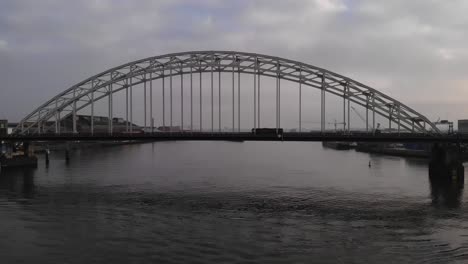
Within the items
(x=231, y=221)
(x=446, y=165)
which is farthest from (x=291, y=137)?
(x=231, y=221)

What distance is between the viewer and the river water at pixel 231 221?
23.7m

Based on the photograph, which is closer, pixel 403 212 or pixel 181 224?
pixel 181 224

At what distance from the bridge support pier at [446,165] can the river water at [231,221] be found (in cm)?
392

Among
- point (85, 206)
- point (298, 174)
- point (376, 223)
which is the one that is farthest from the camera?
point (298, 174)

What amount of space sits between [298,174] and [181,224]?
35.0m

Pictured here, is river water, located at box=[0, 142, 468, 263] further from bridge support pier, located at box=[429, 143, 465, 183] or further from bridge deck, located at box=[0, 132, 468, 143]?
bridge deck, located at box=[0, 132, 468, 143]

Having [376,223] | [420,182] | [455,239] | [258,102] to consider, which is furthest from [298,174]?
[455,239]

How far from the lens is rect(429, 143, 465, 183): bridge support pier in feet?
191

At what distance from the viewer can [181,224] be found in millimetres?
31156

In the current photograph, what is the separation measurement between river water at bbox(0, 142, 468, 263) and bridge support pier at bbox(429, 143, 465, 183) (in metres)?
3.92

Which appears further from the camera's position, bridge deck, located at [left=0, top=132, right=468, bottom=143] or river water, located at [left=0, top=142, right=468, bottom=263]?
bridge deck, located at [left=0, top=132, right=468, bottom=143]

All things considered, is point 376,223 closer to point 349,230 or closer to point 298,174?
point 349,230

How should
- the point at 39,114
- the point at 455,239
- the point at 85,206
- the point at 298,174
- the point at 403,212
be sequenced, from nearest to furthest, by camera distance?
the point at 455,239 < the point at 403,212 < the point at 85,206 < the point at 298,174 < the point at 39,114

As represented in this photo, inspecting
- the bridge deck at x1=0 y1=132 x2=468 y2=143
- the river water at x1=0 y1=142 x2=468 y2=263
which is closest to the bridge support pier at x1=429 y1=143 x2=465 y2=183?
the bridge deck at x1=0 y1=132 x2=468 y2=143
